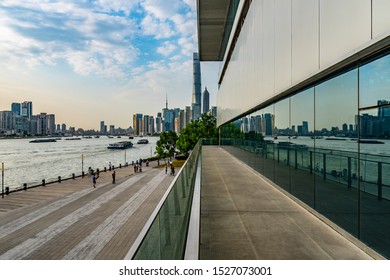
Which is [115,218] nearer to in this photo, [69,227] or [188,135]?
[69,227]

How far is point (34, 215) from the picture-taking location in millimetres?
20844

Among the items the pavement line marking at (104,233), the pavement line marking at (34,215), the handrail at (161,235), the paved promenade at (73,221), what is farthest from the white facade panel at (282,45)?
the pavement line marking at (34,215)

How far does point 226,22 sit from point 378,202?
25886mm

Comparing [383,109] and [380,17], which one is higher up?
[380,17]

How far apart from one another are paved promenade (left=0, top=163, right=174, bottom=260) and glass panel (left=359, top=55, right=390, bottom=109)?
42.9ft

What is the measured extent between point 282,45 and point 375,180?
5.57m

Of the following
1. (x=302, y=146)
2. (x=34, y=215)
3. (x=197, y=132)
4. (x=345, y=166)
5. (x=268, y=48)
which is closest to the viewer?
(x=345, y=166)

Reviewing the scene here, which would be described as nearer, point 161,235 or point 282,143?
point 161,235

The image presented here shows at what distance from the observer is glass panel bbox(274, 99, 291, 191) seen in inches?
340

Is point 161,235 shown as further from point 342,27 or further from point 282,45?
point 282,45

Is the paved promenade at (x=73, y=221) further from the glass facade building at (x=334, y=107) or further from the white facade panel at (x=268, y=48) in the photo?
the white facade panel at (x=268, y=48)

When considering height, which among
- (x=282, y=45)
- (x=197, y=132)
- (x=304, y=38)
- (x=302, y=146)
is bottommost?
(x=302, y=146)

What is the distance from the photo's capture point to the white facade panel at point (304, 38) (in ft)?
→ 19.1

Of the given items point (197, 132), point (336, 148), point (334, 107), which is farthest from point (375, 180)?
point (197, 132)
